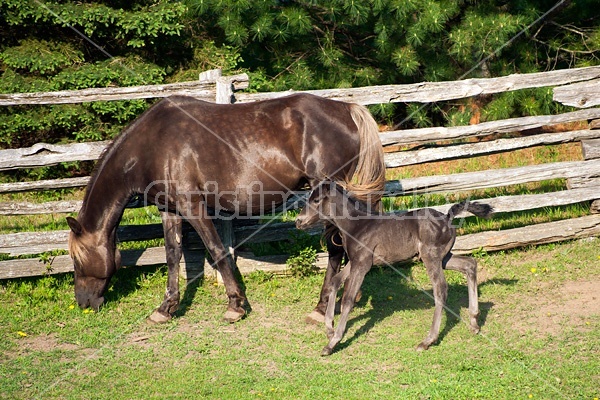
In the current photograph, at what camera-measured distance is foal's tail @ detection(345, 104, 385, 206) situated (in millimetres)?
6922

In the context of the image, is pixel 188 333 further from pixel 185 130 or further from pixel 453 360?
pixel 453 360

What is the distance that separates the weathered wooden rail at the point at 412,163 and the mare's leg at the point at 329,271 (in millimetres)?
1128

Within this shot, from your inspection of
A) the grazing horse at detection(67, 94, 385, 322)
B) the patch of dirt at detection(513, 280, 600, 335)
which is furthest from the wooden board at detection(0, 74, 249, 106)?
the patch of dirt at detection(513, 280, 600, 335)

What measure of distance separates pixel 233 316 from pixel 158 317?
0.77m

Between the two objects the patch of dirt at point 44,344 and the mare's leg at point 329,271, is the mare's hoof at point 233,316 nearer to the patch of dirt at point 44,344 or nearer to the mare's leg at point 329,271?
the mare's leg at point 329,271

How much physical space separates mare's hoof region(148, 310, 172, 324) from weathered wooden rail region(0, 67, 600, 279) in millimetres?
980

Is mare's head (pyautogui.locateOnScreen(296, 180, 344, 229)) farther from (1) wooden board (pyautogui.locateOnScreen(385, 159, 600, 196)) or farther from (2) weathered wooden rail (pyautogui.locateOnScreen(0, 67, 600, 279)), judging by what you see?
(1) wooden board (pyautogui.locateOnScreen(385, 159, 600, 196))

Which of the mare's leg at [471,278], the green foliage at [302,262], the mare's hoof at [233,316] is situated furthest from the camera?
the green foliage at [302,262]

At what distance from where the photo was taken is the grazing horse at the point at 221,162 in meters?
6.88

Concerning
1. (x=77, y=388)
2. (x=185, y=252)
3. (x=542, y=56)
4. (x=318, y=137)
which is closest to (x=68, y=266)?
(x=185, y=252)

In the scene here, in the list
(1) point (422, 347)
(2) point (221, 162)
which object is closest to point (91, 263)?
(2) point (221, 162)

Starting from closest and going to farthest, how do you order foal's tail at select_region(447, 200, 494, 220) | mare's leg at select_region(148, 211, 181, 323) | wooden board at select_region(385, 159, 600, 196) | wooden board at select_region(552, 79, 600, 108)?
1. foal's tail at select_region(447, 200, 494, 220)
2. mare's leg at select_region(148, 211, 181, 323)
3. wooden board at select_region(385, 159, 600, 196)
4. wooden board at select_region(552, 79, 600, 108)

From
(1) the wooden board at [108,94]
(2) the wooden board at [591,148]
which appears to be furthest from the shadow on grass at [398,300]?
(1) the wooden board at [108,94]

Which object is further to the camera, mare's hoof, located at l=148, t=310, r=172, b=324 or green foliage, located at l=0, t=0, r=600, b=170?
green foliage, located at l=0, t=0, r=600, b=170
